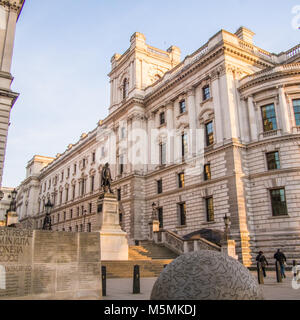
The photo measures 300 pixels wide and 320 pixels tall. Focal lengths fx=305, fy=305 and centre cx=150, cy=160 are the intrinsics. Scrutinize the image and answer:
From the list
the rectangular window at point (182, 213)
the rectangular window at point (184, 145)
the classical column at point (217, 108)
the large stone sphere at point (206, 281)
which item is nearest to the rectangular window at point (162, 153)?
the rectangular window at point (184, 145)

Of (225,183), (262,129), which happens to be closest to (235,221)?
(225,183)

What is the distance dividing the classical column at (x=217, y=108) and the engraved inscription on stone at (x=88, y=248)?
23.1m

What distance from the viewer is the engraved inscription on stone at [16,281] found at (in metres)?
6.18

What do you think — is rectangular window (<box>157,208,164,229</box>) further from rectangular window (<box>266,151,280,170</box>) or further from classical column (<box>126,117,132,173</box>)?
rectangular window (<box>266,151,280,170</box>)

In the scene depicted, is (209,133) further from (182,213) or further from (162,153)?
(182,213)

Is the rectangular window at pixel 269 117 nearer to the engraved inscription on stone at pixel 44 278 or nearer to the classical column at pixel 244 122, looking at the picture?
the classical column at pixel 244 122

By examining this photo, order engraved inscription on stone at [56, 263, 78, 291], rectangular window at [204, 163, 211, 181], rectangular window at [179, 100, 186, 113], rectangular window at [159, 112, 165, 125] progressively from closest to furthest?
engraved inscription on stone at [56, 263, 78, 291] < rectangular window at [204, 163, 211, 181] < rectangular window at [179, 100, 186, 113] < rectangular window at [159, 112, 165, 125]

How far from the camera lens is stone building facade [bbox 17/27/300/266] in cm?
2558

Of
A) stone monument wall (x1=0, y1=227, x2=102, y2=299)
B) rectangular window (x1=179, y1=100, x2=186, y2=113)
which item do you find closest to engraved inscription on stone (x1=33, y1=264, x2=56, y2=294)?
stone monument wall (x1=0, y1=227, x2=102, y2=299)

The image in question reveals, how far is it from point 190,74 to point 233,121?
8.88 m

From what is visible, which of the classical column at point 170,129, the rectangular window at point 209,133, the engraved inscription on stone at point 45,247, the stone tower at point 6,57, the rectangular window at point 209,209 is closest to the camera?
the engraved inscription on stone at point 45,247

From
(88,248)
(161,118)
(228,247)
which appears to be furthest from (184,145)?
(88,248)

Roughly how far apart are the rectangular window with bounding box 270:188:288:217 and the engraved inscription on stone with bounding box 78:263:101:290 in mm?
21166
